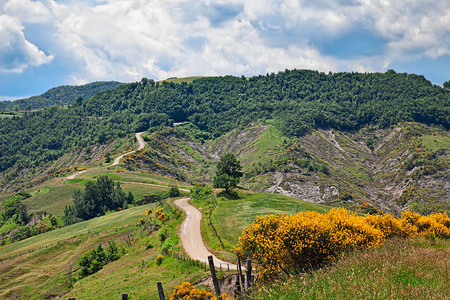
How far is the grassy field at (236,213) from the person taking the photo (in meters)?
45.9

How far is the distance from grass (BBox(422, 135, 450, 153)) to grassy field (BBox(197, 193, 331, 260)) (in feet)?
413

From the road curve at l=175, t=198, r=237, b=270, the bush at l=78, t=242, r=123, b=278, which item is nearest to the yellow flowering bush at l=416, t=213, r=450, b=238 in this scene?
the road curve at l=175, t=198, r=237, b=270

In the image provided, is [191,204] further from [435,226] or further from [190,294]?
[435,226]

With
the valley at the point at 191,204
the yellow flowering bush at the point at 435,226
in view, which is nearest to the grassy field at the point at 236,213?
the valley at the point at 191,204

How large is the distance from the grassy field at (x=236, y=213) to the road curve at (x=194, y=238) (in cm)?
124

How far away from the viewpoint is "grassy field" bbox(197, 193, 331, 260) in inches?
1807

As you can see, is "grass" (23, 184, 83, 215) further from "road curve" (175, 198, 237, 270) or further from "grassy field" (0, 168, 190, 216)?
"road curve" (175, 198, 237, 270)

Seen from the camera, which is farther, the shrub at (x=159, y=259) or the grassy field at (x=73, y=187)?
the grassy field at (x=73, y=187)

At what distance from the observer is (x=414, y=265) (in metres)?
11.2

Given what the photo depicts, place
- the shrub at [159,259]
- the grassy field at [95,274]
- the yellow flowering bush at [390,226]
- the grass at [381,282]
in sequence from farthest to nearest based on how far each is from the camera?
the shrub at [159,259], the grassy field at [95,274], the yellow flowering bush at [390,226], the grass at [381,282]

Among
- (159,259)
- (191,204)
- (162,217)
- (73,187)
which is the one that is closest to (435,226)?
(159,259)

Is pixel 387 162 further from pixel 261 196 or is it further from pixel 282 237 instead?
pixel 282 237

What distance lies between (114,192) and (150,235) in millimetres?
55282

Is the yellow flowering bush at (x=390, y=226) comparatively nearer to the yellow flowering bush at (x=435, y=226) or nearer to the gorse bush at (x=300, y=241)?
the gorse bush at (x=300, y=241)
